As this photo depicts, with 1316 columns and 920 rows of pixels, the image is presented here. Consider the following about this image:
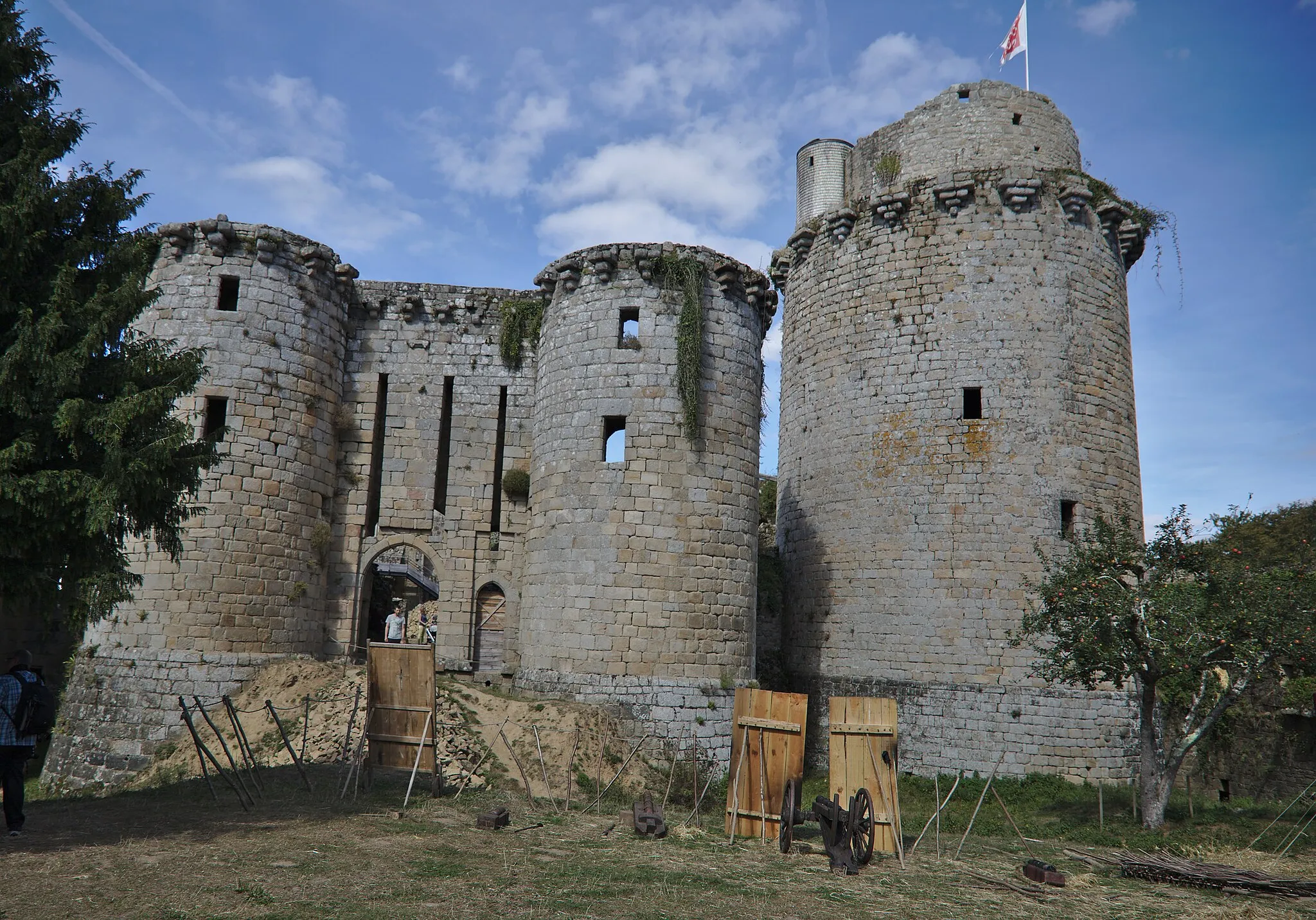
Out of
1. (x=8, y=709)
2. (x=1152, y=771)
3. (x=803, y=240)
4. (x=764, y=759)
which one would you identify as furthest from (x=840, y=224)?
(x=8, y=709)

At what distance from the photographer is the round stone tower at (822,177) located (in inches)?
843

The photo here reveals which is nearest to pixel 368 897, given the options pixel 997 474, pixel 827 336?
pixel 997 474

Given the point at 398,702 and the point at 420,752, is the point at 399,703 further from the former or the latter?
the point at 420,752

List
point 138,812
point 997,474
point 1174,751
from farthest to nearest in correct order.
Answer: point 997,474 < point 1174,751 < point 138,812

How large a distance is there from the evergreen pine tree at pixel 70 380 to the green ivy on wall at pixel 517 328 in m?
8.01

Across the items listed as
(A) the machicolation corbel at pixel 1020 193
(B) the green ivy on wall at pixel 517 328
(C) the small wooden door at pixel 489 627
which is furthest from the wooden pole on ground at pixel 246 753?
(A) the machicolation corbel at pixel 1020 193

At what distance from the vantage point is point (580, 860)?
29.5 ft

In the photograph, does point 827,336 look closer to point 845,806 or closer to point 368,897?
point 845,806

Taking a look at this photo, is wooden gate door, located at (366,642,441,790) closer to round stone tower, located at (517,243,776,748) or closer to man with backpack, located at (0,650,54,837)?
round stone tower, located at (517,243,776,748)

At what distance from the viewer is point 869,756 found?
10.6 m

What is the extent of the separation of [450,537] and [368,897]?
33.0 ft

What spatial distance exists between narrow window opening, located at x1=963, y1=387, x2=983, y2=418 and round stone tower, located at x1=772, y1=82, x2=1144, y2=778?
3cm

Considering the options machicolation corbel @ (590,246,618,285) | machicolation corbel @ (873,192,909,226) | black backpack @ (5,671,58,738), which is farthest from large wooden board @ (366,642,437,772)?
machicolation corbel @ (873,192,909,226)

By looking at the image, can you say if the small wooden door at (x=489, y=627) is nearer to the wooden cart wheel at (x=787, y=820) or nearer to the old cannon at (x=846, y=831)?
the wooden cart wheel at (x=787, y=820)
